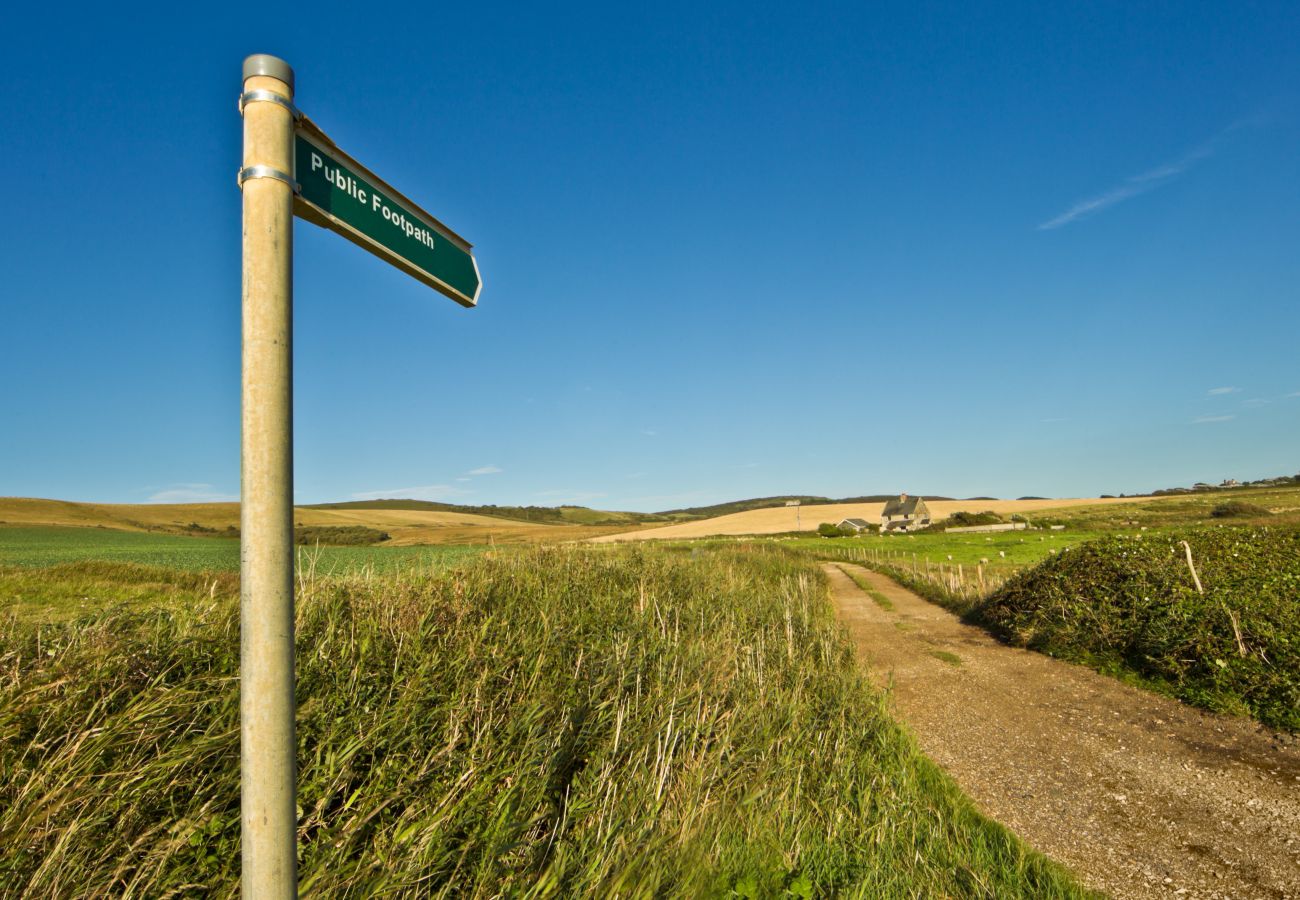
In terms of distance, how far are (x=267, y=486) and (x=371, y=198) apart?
3.37 feet

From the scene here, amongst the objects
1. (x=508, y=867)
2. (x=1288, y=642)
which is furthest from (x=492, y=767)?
(x=1288, y=642)

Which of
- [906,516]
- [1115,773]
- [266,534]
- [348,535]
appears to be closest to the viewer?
[266,534]

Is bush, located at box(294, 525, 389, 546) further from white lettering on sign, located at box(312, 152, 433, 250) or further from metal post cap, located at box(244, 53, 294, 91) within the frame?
metal post cap, located at box(244, 53, 294, 91)

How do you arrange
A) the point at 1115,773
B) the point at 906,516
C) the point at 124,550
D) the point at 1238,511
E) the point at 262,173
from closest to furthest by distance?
the point at 262,173 → the point at 1115,773 → the point at 124,550 → the point at 1238,511 → the point at 906,516

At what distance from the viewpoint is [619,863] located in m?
3.31

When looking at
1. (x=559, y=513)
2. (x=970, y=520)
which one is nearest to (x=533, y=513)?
(x=559, y=513)

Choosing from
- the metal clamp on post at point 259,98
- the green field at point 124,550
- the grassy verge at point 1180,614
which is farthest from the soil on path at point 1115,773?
the green field at point 124,550

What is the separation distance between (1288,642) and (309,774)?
42.2 feet

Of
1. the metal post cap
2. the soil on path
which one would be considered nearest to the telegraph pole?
the metal post cap

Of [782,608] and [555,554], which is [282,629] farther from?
[782,608]

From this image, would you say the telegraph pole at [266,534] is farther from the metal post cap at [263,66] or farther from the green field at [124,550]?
the green field at [124,550]

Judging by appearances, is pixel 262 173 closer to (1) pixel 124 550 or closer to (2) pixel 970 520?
(1) pixel 124 550

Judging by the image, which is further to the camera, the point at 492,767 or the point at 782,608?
the point at 782,608

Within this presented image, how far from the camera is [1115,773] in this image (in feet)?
23.6
